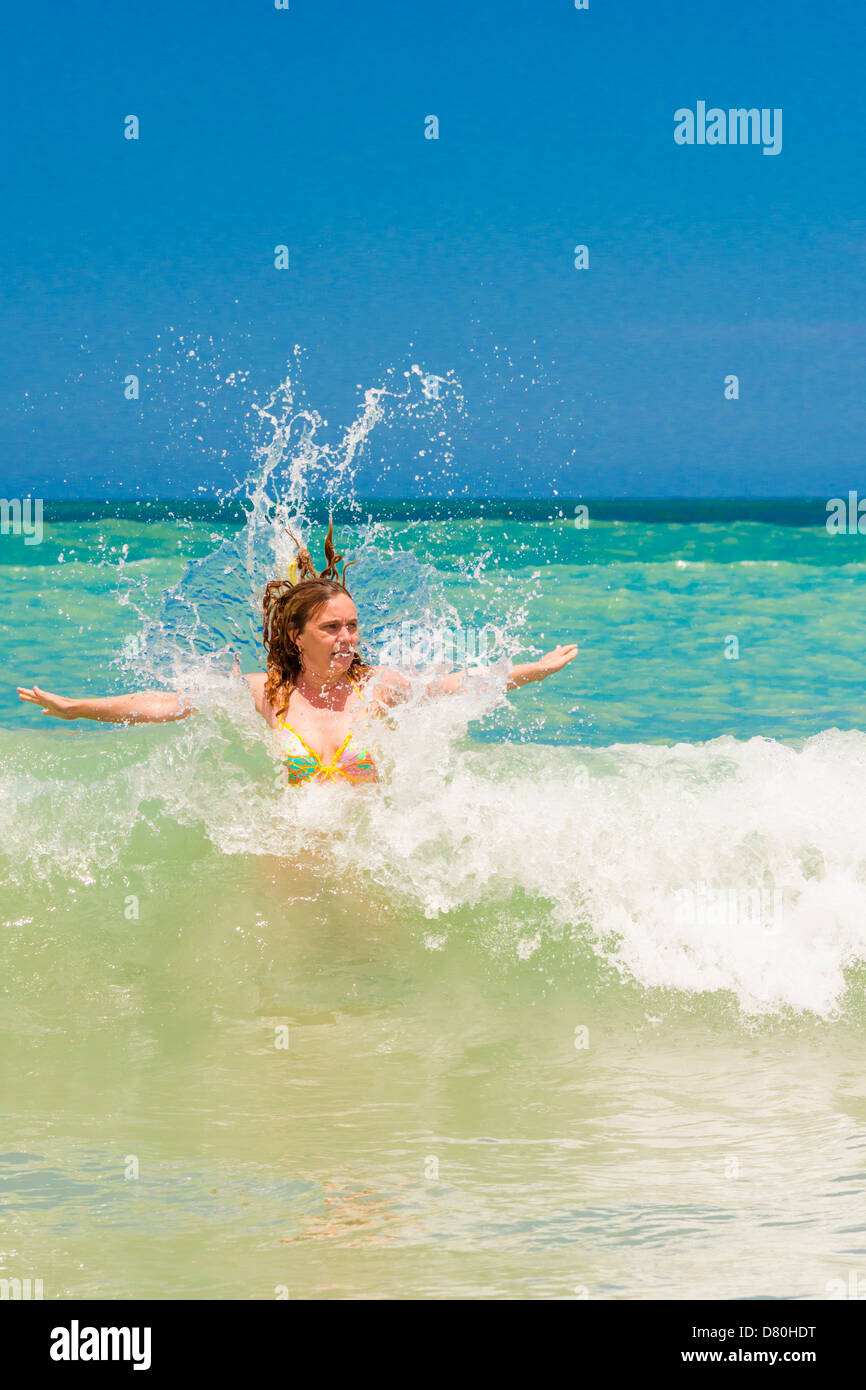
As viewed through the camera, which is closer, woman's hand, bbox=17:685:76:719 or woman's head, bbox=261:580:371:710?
woman's hand, bbox=17:685:76:719

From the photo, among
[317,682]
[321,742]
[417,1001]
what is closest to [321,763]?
[321,742]

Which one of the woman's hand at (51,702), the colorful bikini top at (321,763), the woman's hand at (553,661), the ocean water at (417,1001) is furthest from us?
the colorful bikini top at (321,763)

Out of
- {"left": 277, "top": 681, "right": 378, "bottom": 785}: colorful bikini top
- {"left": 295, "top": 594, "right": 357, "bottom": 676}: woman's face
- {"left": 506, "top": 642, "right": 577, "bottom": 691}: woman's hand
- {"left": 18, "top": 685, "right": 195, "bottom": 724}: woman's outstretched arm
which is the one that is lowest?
{"left": 277, "top": 681, "right": 378, "bottom": 785}: colorful bikini top

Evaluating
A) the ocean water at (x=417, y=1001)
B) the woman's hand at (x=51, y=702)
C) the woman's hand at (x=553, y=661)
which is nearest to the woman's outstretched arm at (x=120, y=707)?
the woman's hand at (x=51, y=702)

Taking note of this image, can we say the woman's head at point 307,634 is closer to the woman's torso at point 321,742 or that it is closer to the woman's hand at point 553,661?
the woman's torso at point 321,742

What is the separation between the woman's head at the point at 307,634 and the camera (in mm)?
5410

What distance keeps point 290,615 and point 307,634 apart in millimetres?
129

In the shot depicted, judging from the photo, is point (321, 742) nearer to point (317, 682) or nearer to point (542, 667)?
point (317, 682)

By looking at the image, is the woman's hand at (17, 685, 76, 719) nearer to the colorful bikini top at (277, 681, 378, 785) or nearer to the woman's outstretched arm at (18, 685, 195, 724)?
the woman's outstretched arm at (18, 685, 195, 724)

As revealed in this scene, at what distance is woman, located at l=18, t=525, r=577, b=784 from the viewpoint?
5.40 metres

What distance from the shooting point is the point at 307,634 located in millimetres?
5461

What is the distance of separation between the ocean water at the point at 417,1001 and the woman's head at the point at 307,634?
356 mm

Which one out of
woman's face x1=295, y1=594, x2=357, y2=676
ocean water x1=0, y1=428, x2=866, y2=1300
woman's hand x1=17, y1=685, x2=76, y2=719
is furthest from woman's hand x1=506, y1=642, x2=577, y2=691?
woman's hand x1=17, y1=685, x2=76, y2=719
